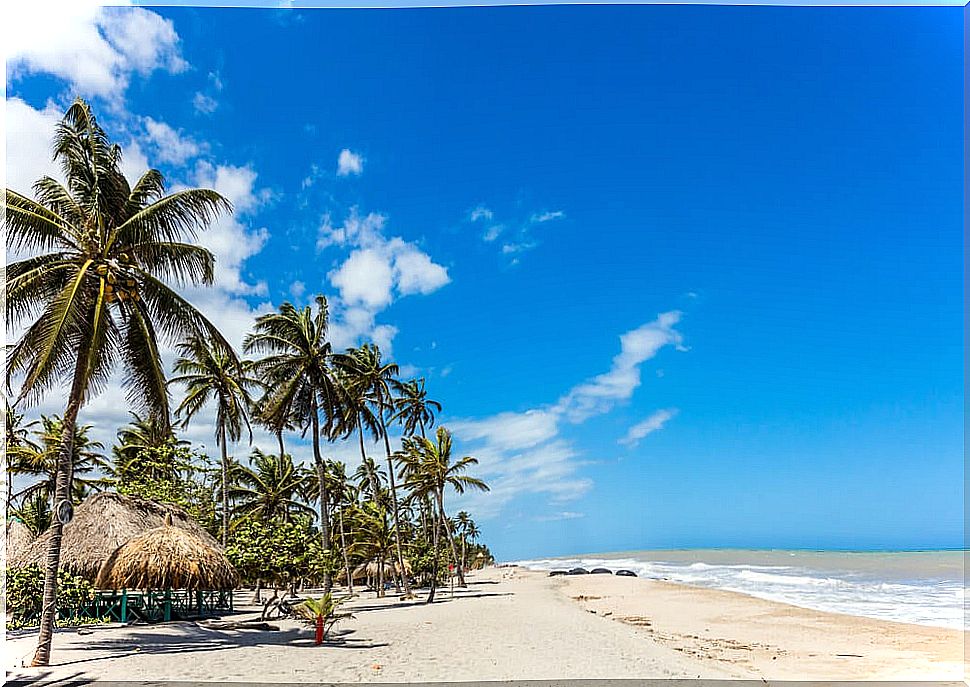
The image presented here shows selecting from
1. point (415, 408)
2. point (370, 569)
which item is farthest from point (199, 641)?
point (415, 408)

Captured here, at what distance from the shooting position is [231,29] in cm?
866

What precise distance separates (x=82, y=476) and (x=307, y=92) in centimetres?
1158

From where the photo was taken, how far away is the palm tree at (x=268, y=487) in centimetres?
1920

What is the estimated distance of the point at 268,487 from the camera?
19312 millimetres

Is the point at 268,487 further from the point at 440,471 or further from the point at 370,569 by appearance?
the point at 440,471

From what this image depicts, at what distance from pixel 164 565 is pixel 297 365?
6.02 metres

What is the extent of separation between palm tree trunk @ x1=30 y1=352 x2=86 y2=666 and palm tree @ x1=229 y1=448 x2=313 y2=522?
40.2ft

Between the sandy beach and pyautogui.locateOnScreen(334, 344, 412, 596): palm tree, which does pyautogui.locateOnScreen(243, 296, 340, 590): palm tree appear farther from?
the sandy beach

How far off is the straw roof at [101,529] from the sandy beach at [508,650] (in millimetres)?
903

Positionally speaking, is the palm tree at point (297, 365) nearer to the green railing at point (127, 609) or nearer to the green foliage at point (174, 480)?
the green foliage at point (174, 480)

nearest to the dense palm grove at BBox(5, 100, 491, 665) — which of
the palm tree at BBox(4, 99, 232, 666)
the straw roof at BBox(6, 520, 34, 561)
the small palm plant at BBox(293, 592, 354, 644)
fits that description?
the palm tree at BBox(4, 99, 232, 666)

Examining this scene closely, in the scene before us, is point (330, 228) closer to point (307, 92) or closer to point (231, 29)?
point (307, 92)

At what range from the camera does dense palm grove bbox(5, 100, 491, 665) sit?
6.72 metres

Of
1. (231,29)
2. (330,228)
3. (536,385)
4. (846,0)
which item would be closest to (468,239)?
(330,228)
